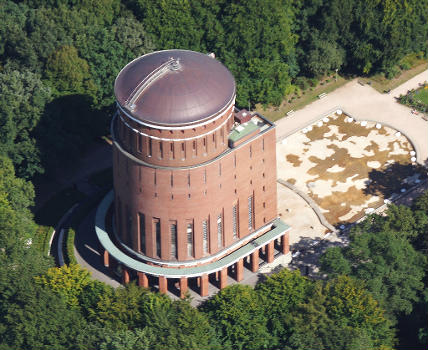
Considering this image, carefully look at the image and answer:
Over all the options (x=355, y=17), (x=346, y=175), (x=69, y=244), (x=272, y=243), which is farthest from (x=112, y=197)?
(x=355, y=17)

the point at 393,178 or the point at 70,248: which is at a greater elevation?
the point at 70,248

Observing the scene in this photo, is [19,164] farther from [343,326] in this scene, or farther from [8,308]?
[343,326]

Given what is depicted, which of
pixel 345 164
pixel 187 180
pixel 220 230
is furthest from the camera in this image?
pixel 345 164

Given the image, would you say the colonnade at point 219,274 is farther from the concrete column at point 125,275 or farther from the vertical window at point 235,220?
the vertical window at point 235,220

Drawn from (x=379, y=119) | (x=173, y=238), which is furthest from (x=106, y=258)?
(x=379, y=119)

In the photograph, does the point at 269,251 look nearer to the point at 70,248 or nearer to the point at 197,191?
the point at 197,191

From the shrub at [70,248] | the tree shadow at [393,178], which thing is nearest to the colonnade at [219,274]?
the shrub at [70,248]

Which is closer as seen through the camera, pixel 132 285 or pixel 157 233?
pixel 132 285
